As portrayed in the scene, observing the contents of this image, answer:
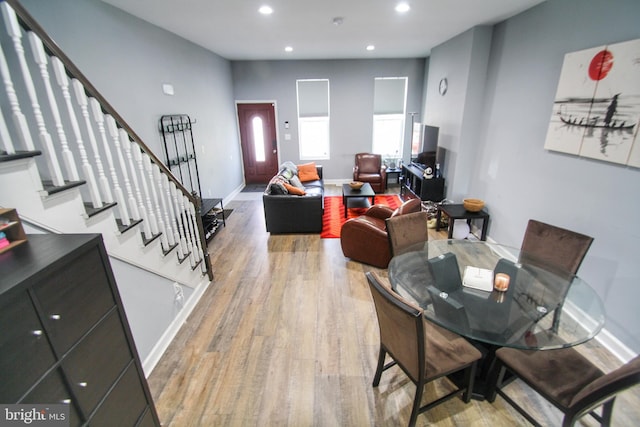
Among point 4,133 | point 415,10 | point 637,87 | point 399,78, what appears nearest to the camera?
point 4,133

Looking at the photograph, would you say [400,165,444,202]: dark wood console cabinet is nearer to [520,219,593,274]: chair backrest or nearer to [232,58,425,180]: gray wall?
[232,58,425,180]: gray wall

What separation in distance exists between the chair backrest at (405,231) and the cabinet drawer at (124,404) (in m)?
2.11

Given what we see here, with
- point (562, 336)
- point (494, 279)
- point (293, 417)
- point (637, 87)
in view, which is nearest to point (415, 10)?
point (637, 87)

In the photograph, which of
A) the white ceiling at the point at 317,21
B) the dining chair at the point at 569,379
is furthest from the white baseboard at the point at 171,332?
the white ceiling at the point at 317,21

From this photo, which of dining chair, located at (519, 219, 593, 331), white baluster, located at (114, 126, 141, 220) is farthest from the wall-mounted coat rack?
dining chair, located at (519, 219, 593, 331)

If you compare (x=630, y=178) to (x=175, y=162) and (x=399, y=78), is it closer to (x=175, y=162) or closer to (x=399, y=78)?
(x=175, y=162)

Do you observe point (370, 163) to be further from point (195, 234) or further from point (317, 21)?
point (195, 234)

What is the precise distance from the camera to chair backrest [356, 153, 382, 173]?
6.66 m

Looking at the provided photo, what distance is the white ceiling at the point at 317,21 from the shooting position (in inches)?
116

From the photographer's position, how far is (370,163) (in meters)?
6.66

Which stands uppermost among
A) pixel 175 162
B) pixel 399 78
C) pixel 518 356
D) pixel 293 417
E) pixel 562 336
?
pixel 399 78

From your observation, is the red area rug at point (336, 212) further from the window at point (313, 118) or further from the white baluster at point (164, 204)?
the white baluster at point (164, 204)

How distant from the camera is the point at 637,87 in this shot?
2059mm

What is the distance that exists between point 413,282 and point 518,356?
750 mm
